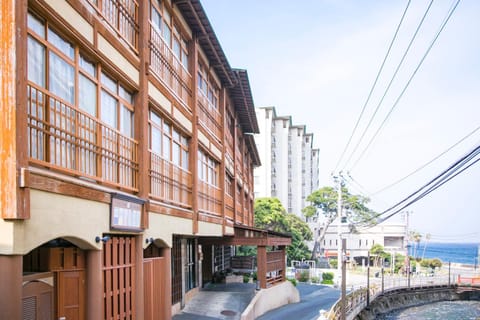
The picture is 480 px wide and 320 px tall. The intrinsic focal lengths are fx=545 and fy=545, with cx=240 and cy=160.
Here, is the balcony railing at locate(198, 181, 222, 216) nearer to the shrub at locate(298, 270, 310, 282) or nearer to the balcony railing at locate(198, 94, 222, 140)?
the balcony railing at locate(198, 94, 222, 140)

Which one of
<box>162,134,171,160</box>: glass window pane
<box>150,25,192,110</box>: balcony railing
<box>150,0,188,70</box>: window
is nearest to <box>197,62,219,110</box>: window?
<box>150,0,188,70</box>: window

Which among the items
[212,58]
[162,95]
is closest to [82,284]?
[162,95]

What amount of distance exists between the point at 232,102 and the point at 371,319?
826 inches

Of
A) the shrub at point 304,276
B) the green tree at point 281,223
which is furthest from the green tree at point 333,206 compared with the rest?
the shrub at point 304,276

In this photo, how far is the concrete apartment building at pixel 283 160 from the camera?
79.3 metres

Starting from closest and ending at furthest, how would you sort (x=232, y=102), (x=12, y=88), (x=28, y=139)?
1. (x=12, y=88)
2. (x=28, y=139)
3. (x=232, y=102)

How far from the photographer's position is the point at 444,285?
57.0m

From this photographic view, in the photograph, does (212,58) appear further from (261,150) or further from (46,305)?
(261,150)

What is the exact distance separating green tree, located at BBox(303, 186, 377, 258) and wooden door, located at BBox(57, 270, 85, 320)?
6006cm

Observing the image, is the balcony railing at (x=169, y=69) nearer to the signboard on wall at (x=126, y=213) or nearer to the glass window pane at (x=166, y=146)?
the glass window pane at (x=166, y=146)

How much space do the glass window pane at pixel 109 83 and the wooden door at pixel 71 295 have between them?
3927mm

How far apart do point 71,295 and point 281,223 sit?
5458cm

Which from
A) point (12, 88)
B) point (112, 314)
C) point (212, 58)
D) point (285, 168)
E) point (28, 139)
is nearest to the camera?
point (12, 88)

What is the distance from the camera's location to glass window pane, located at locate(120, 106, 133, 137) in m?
12.4
